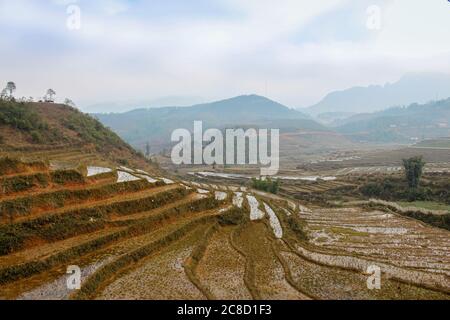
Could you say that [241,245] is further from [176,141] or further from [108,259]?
[176,141]

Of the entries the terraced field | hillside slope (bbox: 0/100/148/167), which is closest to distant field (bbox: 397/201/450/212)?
the terraced field

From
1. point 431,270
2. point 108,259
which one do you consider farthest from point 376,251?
point 108,259

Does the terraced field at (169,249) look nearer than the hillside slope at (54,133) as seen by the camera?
Yes

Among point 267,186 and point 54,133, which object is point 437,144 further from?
point 54,133

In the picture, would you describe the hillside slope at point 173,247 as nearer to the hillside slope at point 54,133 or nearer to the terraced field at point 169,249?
the terraced field at point 169,249

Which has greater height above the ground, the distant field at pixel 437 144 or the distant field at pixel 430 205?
the distant field at pixel 437 144

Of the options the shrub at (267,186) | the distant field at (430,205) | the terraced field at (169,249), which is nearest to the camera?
the terraced field at (169,249)

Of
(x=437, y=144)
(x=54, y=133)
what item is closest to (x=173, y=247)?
(x=54, y=133)

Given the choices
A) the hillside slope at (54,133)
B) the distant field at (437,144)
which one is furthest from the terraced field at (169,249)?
the distant field at (437,144)
